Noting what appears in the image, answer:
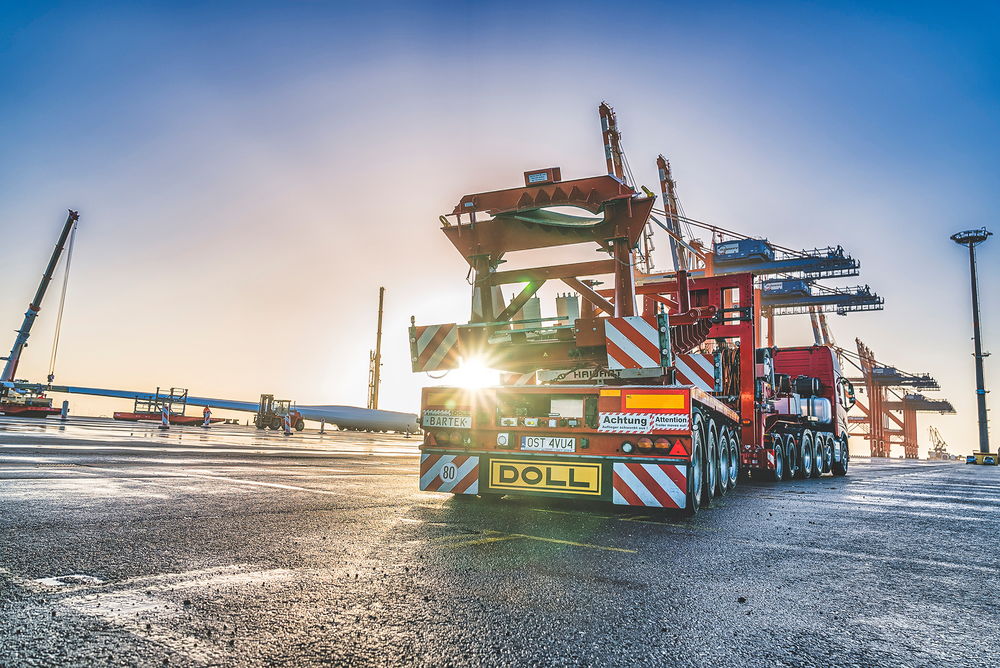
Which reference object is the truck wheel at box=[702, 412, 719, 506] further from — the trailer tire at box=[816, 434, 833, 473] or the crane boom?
the crane boom

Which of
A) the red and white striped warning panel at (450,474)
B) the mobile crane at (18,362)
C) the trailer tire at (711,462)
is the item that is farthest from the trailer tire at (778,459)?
the mobile crane at (18,362)

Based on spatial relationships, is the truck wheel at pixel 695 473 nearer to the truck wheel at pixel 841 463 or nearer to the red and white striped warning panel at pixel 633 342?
the red and white striped warning panel at pixel 633 342

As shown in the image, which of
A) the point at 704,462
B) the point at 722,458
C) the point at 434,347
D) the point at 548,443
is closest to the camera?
the point at 548,443

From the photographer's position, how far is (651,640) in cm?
244

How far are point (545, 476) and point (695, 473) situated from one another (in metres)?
1.50

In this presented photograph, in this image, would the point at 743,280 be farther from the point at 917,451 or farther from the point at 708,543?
the point at 917,451

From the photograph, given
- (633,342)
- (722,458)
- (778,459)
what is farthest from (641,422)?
(778,459)

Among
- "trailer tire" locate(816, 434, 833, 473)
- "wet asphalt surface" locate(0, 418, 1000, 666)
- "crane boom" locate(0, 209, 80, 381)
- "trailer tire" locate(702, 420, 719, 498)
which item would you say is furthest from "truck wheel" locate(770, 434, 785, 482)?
"crane boom" locate(0, 209, 80, 381)

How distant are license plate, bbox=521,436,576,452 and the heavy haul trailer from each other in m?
0.01

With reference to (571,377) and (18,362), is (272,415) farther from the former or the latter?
(571,377)

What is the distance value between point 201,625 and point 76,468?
7.08 meters

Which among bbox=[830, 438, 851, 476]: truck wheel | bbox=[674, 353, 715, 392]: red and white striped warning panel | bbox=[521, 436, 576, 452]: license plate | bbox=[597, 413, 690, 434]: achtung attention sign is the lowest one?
bbox=[830, 438, 851, 476]: truck wheel

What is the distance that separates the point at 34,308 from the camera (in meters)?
53.5

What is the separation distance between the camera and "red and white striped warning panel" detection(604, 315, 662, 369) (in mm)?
6289
